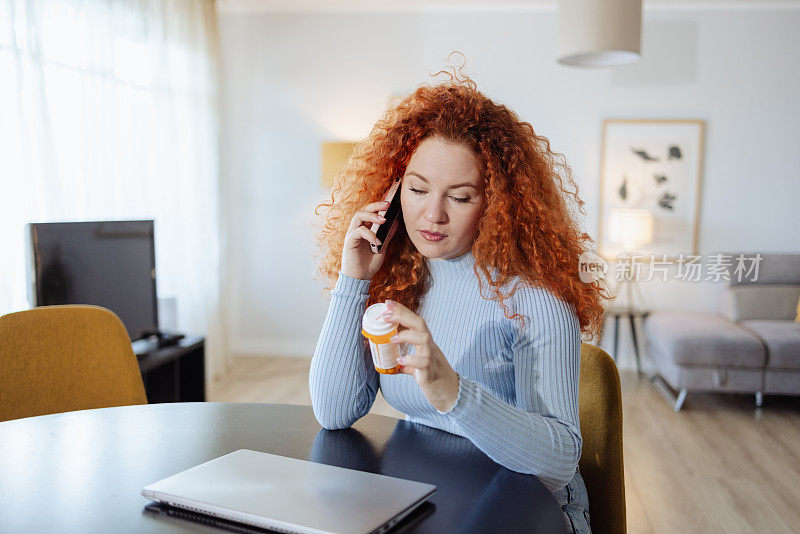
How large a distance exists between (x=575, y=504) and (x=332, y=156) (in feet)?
13.5

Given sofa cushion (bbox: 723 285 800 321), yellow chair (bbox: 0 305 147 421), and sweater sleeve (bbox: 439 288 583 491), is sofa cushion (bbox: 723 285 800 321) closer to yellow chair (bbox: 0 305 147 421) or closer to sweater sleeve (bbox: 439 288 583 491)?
sweater sleeve (bbox: 439 288 583 491)

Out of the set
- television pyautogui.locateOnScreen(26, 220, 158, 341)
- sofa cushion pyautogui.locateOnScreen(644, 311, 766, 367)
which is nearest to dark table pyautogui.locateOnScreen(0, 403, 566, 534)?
television pyautogui.locateOnScreen(26, 220, 158, 341)

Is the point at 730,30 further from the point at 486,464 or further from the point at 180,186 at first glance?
the point at 486,464

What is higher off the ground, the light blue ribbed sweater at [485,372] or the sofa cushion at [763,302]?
the light blue ribbed sweater at [485,372]

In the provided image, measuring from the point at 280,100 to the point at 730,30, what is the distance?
3313 millimetres

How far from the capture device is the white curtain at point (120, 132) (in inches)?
108

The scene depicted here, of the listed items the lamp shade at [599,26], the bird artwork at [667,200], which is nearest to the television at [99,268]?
the lamp shade at [599,26]

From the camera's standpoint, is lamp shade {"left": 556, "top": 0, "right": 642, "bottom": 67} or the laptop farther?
lamp shade {"left": 556, "top": 0, "right": 642, "bottom": 67}

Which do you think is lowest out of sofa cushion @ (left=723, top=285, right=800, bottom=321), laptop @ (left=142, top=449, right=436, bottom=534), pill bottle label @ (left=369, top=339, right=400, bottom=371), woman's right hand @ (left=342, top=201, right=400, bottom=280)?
sofa cushion @ (left=723, top=285, right=800, bottom=321)

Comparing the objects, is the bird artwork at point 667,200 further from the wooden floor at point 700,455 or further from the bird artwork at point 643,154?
the wooden floor at point 700,455

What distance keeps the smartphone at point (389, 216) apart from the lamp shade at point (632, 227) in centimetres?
358

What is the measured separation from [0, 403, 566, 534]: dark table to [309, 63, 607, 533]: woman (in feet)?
0.33

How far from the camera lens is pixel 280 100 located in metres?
5.11

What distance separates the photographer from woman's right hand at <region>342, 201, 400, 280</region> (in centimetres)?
128
